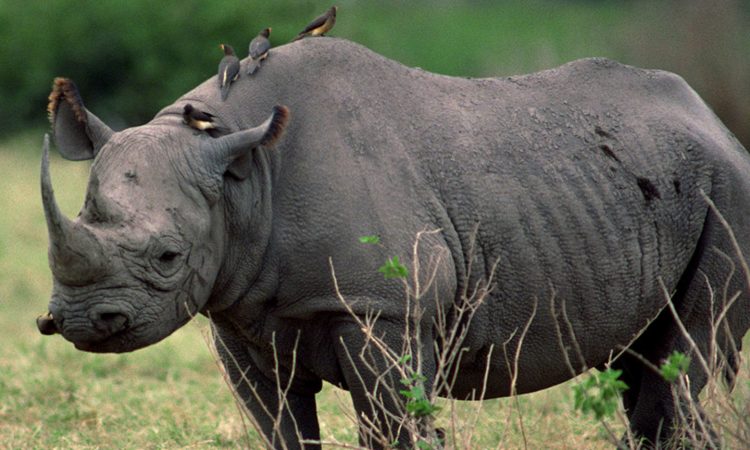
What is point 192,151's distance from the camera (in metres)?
4.88

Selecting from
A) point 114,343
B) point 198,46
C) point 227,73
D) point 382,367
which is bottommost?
point 198,46

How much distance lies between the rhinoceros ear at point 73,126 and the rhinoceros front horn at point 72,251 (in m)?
0.64

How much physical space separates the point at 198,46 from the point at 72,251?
44.8 feet

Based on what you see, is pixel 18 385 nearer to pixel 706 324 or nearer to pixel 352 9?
pixel 706 324

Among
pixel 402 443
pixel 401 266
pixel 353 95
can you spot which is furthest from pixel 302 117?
pixel 402 443

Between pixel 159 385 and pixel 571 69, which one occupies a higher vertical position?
pixel 571 69

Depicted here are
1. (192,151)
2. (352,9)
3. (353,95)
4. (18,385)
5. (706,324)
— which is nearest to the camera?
(192,151)

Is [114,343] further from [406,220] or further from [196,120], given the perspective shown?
[406,220]

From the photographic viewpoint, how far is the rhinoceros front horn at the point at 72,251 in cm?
Result: 445

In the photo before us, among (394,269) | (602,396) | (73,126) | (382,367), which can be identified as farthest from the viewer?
(73,126)

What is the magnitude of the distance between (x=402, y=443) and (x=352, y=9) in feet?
66.1

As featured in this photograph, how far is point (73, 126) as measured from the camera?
5.15 meters

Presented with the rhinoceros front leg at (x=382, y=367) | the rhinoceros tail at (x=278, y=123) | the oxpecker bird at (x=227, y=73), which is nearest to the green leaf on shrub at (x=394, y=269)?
the rhinoceros front leg at (x=382, y=367)

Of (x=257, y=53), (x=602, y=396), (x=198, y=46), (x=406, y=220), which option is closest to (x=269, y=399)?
(x=406, y=220)
